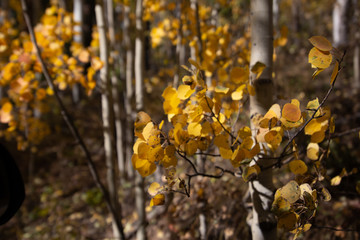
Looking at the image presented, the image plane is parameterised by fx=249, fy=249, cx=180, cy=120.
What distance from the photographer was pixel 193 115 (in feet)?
2.60

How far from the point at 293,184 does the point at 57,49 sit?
6.53ft

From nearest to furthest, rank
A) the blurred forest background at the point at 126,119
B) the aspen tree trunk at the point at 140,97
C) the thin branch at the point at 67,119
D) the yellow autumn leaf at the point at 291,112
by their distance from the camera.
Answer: the yellow autumn leaf at the point at 291,112 → the thin branch at the point at 67,119 → the blurred forest background at the point at 126,119 → the aspen tree trunk at the point at 140,97

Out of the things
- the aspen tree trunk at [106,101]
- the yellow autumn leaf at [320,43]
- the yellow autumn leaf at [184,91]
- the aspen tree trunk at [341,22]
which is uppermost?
the yellow autumn leaf at [320,43]

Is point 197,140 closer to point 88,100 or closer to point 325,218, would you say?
point 325,218

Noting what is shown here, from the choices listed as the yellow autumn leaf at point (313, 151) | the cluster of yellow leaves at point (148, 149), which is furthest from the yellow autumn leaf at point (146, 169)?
the yellow autumn leaf at point (313, 151)

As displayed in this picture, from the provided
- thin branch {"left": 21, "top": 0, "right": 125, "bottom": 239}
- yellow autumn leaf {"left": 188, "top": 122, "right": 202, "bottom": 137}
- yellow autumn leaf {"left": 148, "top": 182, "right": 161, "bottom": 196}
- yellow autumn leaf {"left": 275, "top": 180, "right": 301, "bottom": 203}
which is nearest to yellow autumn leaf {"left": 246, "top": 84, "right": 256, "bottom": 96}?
yellow autumn leaf {"left": 188, "top": 122, "right": 202, "bottom": 137}

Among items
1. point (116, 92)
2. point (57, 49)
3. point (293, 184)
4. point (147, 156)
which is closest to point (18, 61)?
point (57, 49)

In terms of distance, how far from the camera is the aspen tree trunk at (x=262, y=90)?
3.35 ft

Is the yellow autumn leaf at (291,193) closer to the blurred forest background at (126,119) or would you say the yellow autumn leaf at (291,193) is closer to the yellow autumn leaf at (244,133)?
the yellow autumn leaf at (244,133)

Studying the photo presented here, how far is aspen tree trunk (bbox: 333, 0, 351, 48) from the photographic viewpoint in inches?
247

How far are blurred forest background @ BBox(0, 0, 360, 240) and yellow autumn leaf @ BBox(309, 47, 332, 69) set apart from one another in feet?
0.24

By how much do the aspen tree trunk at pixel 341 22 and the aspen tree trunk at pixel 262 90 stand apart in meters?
6.34

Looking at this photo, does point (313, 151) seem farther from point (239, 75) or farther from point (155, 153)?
point (155, 153)

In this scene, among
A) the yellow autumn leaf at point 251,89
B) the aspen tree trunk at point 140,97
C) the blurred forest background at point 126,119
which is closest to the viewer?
the yellow autumn leaf at point 251,89
